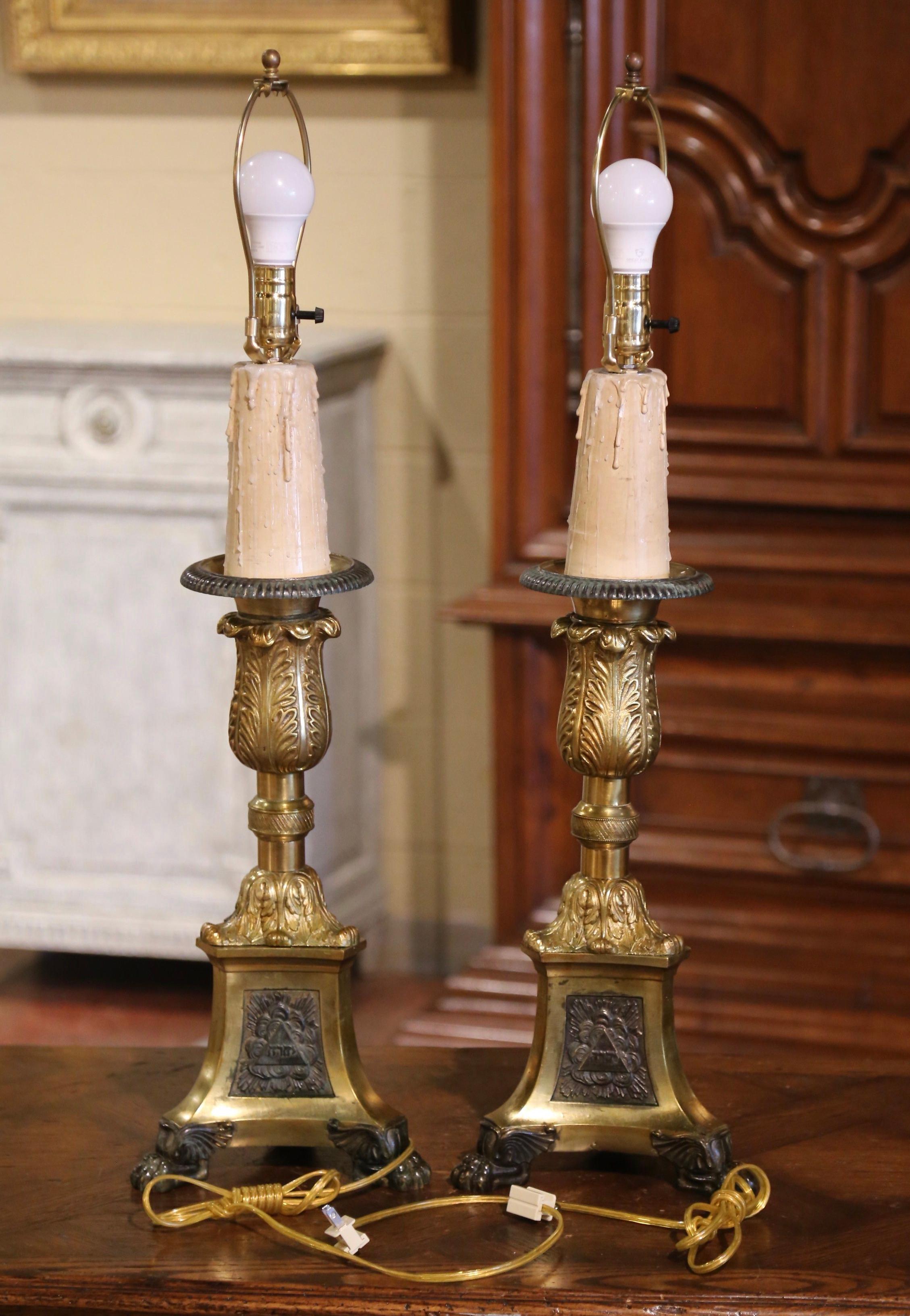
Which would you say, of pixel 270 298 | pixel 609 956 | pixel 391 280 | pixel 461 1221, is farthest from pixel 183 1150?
pixel 391 280

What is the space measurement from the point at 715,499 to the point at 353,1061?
1.32 m

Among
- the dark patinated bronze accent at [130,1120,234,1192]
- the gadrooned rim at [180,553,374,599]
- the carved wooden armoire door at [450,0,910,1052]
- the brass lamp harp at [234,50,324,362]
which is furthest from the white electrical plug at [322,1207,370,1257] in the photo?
the carved wooden armoire door at [450,0,910,1052]

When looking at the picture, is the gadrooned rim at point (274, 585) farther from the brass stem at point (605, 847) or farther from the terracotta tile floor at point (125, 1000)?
the terracotta tile floor at point (125, 1000)

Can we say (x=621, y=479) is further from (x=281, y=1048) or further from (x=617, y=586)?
(x=281, y=1048)

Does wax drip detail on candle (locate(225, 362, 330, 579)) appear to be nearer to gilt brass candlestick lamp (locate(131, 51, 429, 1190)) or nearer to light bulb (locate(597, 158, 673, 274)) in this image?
gilt brass candlestick lamp (locate(131, 51, 429, 1190))

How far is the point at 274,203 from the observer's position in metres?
1.05

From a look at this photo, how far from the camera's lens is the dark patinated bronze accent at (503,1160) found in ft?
3.70

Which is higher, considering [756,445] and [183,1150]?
[756,445]

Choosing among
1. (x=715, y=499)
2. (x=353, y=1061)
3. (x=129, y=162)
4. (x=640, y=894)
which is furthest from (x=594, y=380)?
(x=129, y=162)

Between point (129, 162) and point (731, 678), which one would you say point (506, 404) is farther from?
point (129, 162)

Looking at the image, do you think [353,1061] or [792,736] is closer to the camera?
[353,1061]

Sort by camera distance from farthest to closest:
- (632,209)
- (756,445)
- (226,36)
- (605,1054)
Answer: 1. (226,36)
2. (756,445)
3. (605,1054)
4. (632,209)

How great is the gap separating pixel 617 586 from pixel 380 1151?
402 mm

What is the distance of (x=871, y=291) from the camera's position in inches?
89.7
